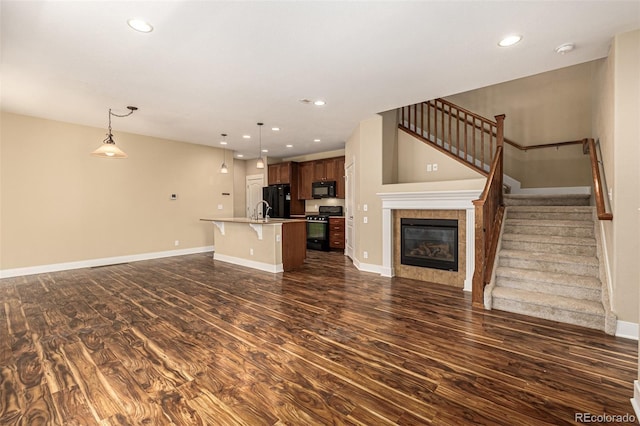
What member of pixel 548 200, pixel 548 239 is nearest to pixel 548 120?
pixel 548 200

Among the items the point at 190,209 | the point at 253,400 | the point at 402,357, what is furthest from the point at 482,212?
the point at 190,209

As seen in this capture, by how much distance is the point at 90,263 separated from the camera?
5.92 metres

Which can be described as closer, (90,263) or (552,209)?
(552,209)

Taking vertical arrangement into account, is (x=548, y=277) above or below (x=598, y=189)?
below

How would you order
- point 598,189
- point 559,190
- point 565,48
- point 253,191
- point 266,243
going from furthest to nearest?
point 253,191, point 266,243, point 559,190, point 598,189, point 565,48

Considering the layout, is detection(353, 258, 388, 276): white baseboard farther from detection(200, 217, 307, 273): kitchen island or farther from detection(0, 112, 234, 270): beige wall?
detection(0, 112, 234, 270): beige wall

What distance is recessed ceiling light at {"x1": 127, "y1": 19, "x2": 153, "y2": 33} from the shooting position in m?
2.48

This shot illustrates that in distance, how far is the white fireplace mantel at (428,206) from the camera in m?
4.18

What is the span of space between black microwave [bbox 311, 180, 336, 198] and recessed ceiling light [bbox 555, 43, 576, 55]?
17.6 feet

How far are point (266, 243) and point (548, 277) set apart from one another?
168 inches

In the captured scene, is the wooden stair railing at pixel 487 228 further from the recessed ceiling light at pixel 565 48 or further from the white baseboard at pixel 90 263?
the white baseboard at pixel 90 263

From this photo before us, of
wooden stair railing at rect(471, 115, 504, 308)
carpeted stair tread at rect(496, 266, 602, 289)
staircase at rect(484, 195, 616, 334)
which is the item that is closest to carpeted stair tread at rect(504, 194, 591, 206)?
staircase at rect(484, 195, 616, 334)

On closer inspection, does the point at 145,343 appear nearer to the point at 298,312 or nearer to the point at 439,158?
the point at 298,312

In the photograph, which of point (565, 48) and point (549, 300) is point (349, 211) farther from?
point (565, 48)
